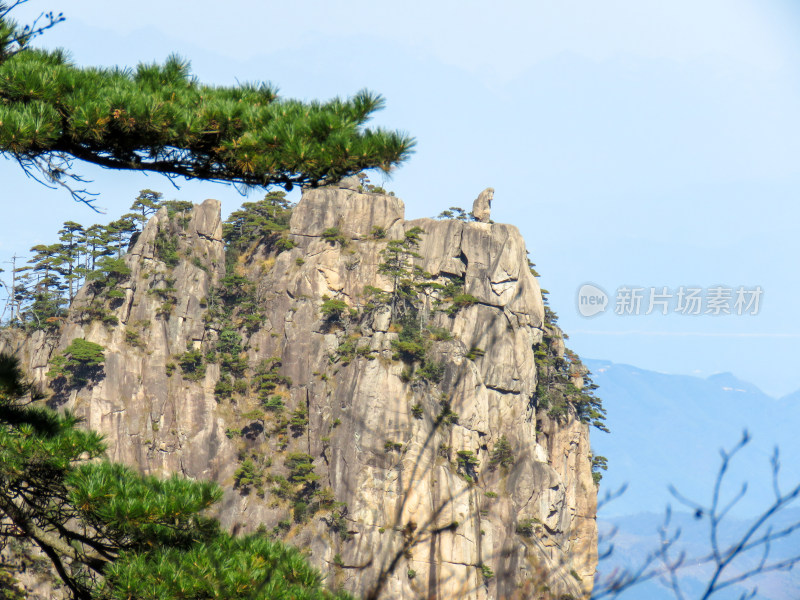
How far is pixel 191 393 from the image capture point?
4962 cm

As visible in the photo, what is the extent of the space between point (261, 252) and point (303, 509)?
2002cm

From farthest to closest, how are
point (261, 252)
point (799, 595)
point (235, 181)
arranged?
point (261, 252)
point (235, 181)
point (799, 595)

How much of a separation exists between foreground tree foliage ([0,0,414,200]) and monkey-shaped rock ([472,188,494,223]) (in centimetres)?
4818

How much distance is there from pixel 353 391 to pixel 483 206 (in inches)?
671

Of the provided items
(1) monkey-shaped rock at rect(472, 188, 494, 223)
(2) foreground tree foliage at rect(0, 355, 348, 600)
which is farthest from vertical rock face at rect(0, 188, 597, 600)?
(2) foreground tree foliage at rect(0, 355, 348, 600)

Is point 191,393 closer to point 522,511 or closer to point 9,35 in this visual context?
point 522,511

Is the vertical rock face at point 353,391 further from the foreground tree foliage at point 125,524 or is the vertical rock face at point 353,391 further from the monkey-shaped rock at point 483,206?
the foreground tree foliage at point 125,524

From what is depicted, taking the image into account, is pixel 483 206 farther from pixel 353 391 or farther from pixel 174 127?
pixel 174 127

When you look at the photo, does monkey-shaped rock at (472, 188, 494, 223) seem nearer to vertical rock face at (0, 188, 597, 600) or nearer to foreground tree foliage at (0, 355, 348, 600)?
vertical rock face at (0, 188, 597, 600)

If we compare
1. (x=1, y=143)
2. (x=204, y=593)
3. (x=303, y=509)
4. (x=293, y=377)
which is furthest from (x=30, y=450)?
(x=293, y=377)

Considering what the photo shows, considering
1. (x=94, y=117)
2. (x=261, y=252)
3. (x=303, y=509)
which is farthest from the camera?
(x=261, y=252)

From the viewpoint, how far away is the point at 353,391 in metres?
48.1

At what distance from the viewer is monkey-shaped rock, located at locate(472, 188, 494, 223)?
2151 inches

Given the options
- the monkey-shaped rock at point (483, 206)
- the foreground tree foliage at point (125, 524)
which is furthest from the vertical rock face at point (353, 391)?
the foreground tree foliage at point (125, 524)
